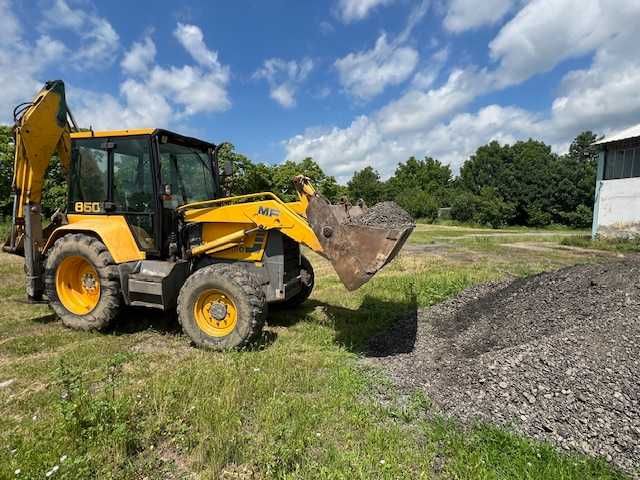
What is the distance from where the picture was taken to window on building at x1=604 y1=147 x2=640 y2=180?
18375mm

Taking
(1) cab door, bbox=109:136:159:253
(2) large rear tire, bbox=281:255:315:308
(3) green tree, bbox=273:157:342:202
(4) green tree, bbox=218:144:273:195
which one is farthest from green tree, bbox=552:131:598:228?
(1) cab door, bbox=109:136:159:253

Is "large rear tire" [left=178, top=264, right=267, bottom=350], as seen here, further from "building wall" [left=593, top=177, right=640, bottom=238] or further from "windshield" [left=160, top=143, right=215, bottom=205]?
"building wall" [left=593, top=177, right=640, bottom=238]

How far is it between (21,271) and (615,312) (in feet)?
38.5

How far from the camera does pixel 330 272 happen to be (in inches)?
420

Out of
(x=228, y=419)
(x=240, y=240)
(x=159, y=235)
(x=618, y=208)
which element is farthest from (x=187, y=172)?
(x=618, y=208)

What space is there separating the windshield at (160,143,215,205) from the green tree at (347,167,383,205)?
183 ft

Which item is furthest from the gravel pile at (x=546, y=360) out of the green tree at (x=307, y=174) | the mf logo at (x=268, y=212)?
the green tree at (x=307, y=174)

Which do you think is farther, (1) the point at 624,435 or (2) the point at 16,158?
(2) the point at 16,158

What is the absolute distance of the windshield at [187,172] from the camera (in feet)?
19.0

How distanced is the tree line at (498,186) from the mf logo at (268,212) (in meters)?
25.4

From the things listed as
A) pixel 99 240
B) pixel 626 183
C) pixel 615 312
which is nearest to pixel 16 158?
pixel 99 240

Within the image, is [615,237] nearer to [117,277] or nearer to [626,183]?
[626,183]

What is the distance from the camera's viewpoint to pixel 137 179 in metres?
5.71

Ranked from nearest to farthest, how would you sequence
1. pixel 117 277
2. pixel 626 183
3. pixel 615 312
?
pixel 615 312 → pixel 117 277 → pixel 626 183
